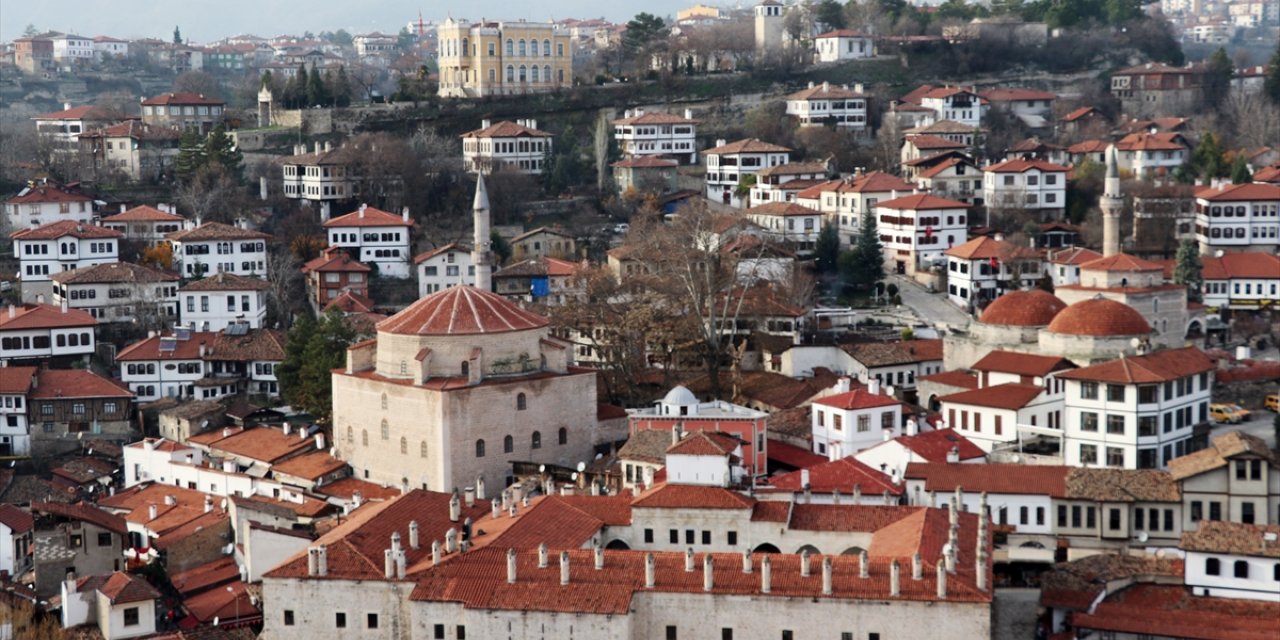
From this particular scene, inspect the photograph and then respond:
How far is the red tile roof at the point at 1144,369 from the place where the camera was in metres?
35.5

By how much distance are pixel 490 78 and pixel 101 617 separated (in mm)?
45007

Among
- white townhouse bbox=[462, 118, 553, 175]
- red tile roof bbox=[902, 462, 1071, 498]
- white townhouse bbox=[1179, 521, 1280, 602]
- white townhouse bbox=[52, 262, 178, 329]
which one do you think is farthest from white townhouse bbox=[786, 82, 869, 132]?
white townhouse bbox=[1179, 521, 1280, 602]

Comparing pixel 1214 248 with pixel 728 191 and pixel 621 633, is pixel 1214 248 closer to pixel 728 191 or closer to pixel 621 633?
pixel 728 191

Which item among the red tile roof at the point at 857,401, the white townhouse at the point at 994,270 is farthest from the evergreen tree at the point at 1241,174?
the red tile roof at the point at 857,401

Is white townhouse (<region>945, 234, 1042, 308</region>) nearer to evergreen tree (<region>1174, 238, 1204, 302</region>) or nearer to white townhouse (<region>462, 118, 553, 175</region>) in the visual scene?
evergreen tree (<region>1174, 238, 1204, 302</region>)

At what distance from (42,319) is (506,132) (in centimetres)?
2043

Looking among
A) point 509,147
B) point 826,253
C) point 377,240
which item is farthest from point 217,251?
point 826,253

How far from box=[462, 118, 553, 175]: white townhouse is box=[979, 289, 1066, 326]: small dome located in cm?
2499

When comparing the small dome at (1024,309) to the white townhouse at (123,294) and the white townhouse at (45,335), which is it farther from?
the white townhouse at (45,335)

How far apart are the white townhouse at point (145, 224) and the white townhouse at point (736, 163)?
17.9 m

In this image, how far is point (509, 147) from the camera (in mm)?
65375

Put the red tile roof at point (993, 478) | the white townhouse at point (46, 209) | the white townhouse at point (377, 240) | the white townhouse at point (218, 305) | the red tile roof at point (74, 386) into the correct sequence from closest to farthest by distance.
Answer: the red tile roof at point (993, 478) < the red tile roof at point (74, 386) < the white townhouse at point (218, 305) < the white townhouse at point (377, 240) < the white townhouse at point (46, 209)

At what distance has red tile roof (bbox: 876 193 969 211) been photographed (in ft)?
179

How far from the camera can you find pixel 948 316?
5000 cm
